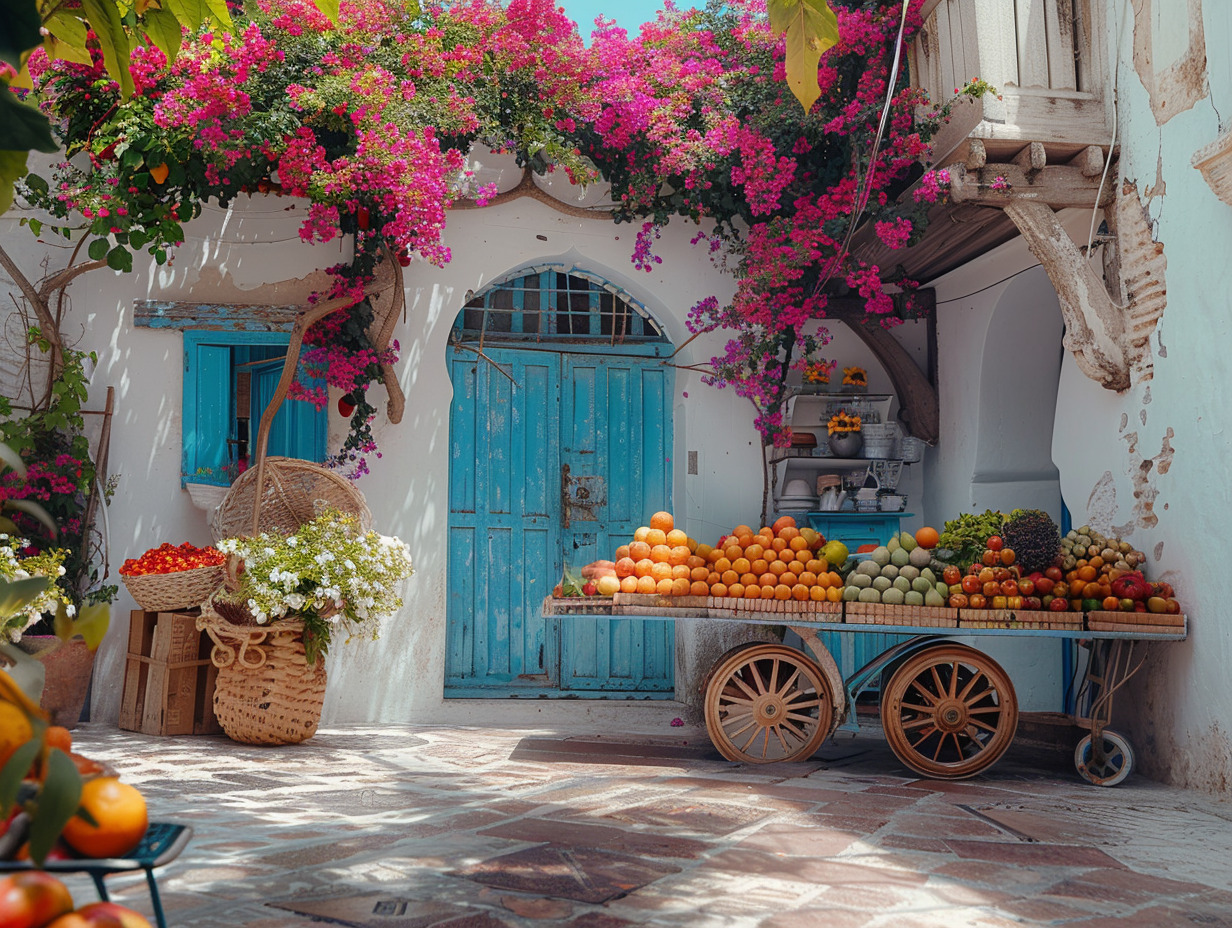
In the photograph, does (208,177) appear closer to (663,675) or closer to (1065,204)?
(663,675)

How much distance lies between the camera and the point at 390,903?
271 centimetres

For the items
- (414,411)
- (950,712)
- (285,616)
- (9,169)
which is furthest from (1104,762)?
(9,169)

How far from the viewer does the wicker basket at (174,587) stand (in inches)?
238

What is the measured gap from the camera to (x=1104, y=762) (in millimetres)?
5266

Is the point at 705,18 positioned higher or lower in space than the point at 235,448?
higher

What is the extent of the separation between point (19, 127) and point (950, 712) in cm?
503

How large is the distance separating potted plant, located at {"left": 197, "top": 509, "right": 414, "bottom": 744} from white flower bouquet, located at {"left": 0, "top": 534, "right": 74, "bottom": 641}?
813mm

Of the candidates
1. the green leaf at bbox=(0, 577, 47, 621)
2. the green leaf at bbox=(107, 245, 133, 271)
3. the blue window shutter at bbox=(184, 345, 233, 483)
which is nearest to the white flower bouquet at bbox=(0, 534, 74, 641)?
the blue window shutter at bbox=(184, 345, 233, 483)

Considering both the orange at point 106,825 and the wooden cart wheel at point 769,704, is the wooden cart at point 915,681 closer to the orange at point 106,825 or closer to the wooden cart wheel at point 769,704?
the wooden cart wheel at point 769,704

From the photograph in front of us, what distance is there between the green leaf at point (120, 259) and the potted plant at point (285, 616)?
1.92 meters

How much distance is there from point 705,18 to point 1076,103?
8.83 feet

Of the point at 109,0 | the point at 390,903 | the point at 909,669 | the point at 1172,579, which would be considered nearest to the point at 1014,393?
the point at 1172,579

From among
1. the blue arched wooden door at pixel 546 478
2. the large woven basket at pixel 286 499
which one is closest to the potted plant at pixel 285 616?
the large woven basket at pixel 286 499

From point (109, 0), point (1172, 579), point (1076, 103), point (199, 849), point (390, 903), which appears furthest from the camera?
point (1076, 103)
